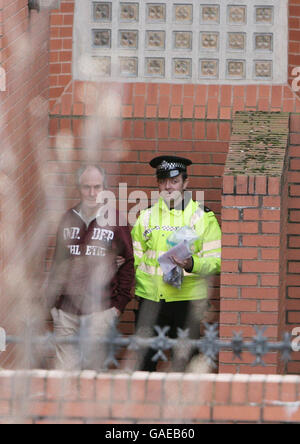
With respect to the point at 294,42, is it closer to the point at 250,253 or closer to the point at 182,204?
the point at 182,204

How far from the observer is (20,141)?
268 inches

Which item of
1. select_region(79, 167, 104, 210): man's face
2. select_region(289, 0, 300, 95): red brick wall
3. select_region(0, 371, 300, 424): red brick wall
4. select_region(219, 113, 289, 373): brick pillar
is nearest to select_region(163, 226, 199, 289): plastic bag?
select_region(219, 113, 289, 373): brick pillar

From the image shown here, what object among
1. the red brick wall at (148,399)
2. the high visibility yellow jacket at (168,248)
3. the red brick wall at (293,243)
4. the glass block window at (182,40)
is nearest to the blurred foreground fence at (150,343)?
the red brick wall at (148,399)

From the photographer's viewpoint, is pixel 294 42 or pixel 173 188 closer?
pixel 173 188

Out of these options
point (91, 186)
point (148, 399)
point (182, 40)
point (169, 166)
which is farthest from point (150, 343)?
point (182, 40)

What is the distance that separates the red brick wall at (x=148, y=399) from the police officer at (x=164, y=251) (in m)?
1.48

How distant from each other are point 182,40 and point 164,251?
1967 mm

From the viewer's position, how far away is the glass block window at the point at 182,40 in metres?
7.61

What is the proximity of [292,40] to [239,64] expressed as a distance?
1.49ft

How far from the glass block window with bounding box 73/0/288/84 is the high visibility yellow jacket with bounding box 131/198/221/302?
1.42m

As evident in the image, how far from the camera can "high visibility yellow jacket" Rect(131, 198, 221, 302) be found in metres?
6.46

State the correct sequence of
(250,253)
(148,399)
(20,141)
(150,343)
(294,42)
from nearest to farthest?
(148,399)
(150,343)
(250,253)
(20,141)
(294,42)

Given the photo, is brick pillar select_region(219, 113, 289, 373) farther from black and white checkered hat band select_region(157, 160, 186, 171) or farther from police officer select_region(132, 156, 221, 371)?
black and white checkered hat band select_region(157, 160, 186, 171)

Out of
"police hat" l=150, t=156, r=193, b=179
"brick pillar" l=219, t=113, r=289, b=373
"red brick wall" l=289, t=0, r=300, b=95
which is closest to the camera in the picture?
"brick pillar" l=219, t=113, r=289, b=373
